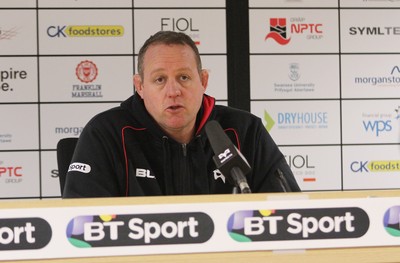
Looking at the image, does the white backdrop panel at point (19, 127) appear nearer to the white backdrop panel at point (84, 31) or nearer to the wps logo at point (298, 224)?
the white backdrop panel at point (84, 31)

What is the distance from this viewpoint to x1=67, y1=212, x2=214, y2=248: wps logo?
82 cm

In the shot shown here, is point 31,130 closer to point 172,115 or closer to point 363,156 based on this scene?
Result: point 363,156

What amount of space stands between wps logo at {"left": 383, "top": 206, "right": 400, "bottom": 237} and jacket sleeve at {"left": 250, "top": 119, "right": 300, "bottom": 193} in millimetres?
1012

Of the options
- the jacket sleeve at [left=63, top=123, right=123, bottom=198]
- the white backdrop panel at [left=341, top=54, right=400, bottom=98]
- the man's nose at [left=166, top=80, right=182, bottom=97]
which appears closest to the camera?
the jacket sleeve at [left=63, top=123, right=123, bottom=198]

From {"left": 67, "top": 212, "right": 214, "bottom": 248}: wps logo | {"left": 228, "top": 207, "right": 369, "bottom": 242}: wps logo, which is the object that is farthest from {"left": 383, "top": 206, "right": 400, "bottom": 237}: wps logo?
{"left": 67, "top": 212, "right": 214, "bottom": 248}: wps logo

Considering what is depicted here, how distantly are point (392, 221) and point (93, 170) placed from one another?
1.09m

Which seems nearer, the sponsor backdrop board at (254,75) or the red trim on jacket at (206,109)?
the red trim on jacket at (206,109)

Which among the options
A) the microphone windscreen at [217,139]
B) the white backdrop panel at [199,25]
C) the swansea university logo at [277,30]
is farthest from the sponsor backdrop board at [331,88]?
the microphone windscreen at [217,139]

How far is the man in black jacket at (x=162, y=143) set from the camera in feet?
5.99

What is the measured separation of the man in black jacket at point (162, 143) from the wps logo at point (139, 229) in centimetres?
95

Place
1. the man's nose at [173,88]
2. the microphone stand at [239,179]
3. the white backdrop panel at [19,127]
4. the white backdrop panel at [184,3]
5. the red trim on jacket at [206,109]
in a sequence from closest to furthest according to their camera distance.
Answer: the microphone stand at [239,179] < the man's nose at [173,88] < the red trim on jacket at [206,109] < the white backdrop panel at [19,127] < the white backdrop panel at [184,3]

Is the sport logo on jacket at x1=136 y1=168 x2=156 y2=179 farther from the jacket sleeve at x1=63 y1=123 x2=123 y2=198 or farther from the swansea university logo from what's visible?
the swansea university logo

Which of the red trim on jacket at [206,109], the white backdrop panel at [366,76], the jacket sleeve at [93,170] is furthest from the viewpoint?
the white backdrop panel at [366,76]

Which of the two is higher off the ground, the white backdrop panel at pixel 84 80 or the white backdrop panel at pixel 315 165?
the white backdrop panel at pixel 84 80
